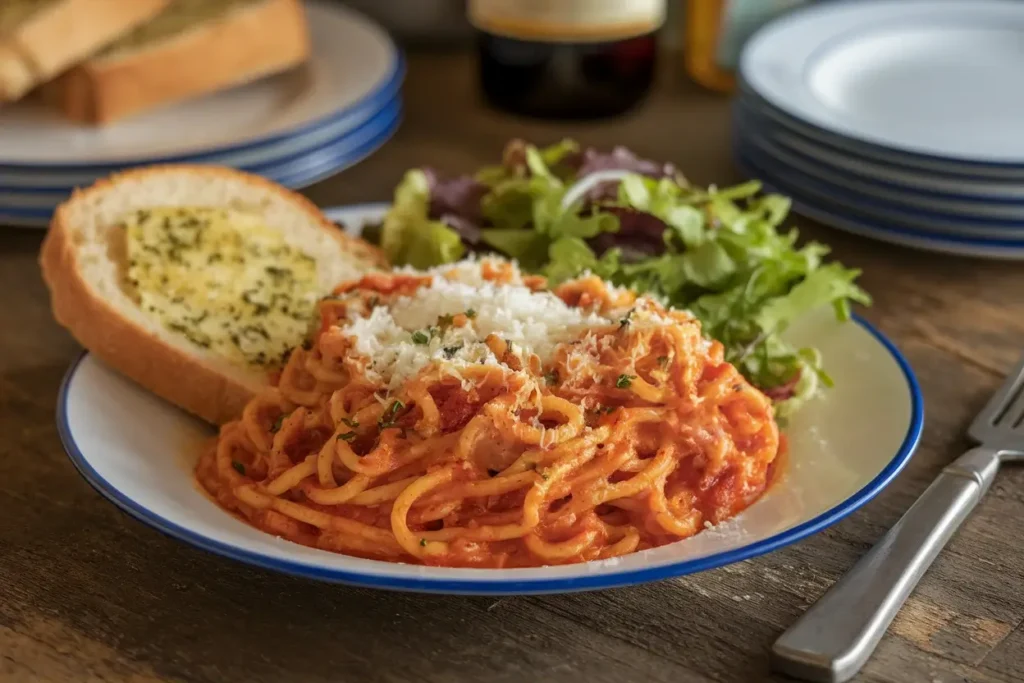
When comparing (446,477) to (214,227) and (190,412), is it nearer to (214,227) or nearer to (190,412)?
(190,412)

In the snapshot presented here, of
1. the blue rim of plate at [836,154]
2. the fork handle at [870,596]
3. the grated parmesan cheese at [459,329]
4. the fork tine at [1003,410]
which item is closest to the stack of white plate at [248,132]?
the blue rim of plate at [836,154]

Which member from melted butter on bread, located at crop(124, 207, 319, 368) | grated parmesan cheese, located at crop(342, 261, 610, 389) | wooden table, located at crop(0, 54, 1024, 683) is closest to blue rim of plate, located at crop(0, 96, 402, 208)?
melted butter on bread, located at crop(124, 207, 319, 368)

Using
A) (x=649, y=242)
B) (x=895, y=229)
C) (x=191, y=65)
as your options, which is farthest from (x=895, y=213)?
(x=191, y=65)

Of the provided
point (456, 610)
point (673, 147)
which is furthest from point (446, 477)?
point (673, 147)

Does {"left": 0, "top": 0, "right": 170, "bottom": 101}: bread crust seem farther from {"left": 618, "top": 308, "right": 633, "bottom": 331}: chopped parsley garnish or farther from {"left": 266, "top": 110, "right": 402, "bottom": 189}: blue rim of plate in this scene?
{"left": 618, "top": 308, "right": 633, "bottom": 331}: chopped parsley garnish

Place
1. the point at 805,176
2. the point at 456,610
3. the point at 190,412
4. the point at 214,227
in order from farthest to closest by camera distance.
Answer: the point at 805,176, the point at 214,227, the point at 190,412, the point at 456,610

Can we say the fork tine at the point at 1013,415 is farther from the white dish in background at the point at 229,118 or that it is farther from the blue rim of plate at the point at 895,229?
the white dish in background at the point at 229,118

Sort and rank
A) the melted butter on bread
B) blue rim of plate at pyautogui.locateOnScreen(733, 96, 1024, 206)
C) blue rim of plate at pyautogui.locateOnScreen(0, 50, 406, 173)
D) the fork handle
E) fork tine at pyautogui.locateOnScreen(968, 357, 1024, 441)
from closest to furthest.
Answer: the fork handle < fork tine at pyautogui.locateOnScreen(968, 357, 1024, 441) < the melted butter on bread < blue rim of plate at pyautogui.locateOnScreen(733, 96, 1024, 206) < blue rim of plate at pyautogui.locateOnScreen(0, 50, 406, 173)
